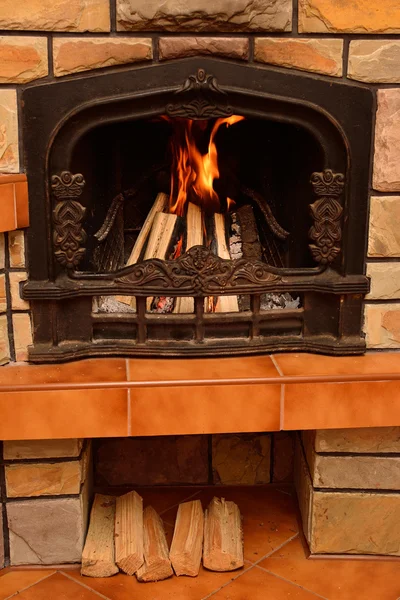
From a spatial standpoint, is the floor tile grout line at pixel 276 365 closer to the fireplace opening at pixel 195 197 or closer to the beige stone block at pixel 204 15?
the fireplace opening at pixel 195 197

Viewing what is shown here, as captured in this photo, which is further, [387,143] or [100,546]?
[100,546]

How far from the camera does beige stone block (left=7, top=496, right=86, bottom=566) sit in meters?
1.79

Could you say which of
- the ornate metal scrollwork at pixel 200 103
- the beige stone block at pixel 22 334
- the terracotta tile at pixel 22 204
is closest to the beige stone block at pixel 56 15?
the ornate metal scrollwork at pixel 200 103

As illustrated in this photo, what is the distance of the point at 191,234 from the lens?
193cm

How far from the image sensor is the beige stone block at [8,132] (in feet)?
5.42

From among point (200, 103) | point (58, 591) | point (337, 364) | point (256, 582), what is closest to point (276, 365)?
point (337, 364)

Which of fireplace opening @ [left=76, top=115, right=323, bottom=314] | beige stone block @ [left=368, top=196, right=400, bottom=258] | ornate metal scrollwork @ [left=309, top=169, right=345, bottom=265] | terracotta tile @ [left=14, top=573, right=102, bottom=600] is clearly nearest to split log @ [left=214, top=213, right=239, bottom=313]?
fireplace opening @ [left=76, top=115, right=323, bottom=314]

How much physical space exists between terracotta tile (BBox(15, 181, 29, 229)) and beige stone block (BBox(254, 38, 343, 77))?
0.59 meters

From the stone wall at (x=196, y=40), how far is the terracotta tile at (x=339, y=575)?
3.28ft

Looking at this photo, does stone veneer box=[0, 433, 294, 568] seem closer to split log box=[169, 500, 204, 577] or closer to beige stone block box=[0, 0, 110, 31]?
split log box=[169, 500, 204, 577]

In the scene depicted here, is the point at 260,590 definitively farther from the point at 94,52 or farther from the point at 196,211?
the point at 94,52

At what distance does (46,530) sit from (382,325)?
3.12 ft

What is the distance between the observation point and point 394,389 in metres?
1.72

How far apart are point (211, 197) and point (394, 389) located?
28.2 inches
